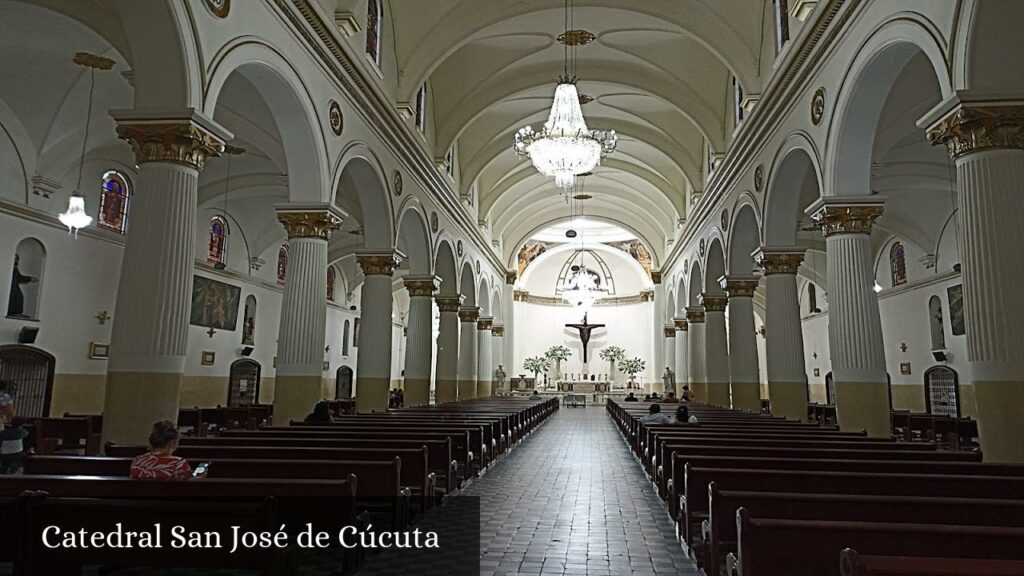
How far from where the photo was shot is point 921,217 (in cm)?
1894

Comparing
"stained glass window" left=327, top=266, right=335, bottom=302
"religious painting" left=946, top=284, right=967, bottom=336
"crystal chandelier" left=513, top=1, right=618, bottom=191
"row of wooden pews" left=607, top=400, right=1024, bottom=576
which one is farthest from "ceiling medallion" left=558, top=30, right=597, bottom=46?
"stained glass window" left=327, top=266, right=335, bottom=302

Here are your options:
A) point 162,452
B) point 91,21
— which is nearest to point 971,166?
point 162,452

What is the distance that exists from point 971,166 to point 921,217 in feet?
45.6

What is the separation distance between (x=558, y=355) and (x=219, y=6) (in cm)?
3246

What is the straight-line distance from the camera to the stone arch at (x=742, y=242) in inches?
637

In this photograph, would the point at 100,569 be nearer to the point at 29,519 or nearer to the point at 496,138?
the point at 29,519

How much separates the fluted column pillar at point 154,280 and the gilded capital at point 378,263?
22.5 ft

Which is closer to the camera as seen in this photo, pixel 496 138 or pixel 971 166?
pixel 971 166

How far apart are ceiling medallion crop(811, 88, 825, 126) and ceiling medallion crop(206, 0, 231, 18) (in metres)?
8.68

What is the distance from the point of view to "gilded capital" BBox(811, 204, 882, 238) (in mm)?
9984

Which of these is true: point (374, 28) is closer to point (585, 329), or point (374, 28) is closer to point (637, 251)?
point (585, 329)

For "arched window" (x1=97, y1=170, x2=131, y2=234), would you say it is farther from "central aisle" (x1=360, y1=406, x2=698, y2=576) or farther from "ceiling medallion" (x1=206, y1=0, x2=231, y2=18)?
"central aisle" (x1=360, y1=406, x2=698, y2=576)

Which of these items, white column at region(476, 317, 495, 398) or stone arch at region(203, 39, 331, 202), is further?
white column at region(476, 317, 495, 398)

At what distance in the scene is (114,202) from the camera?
1586cm
